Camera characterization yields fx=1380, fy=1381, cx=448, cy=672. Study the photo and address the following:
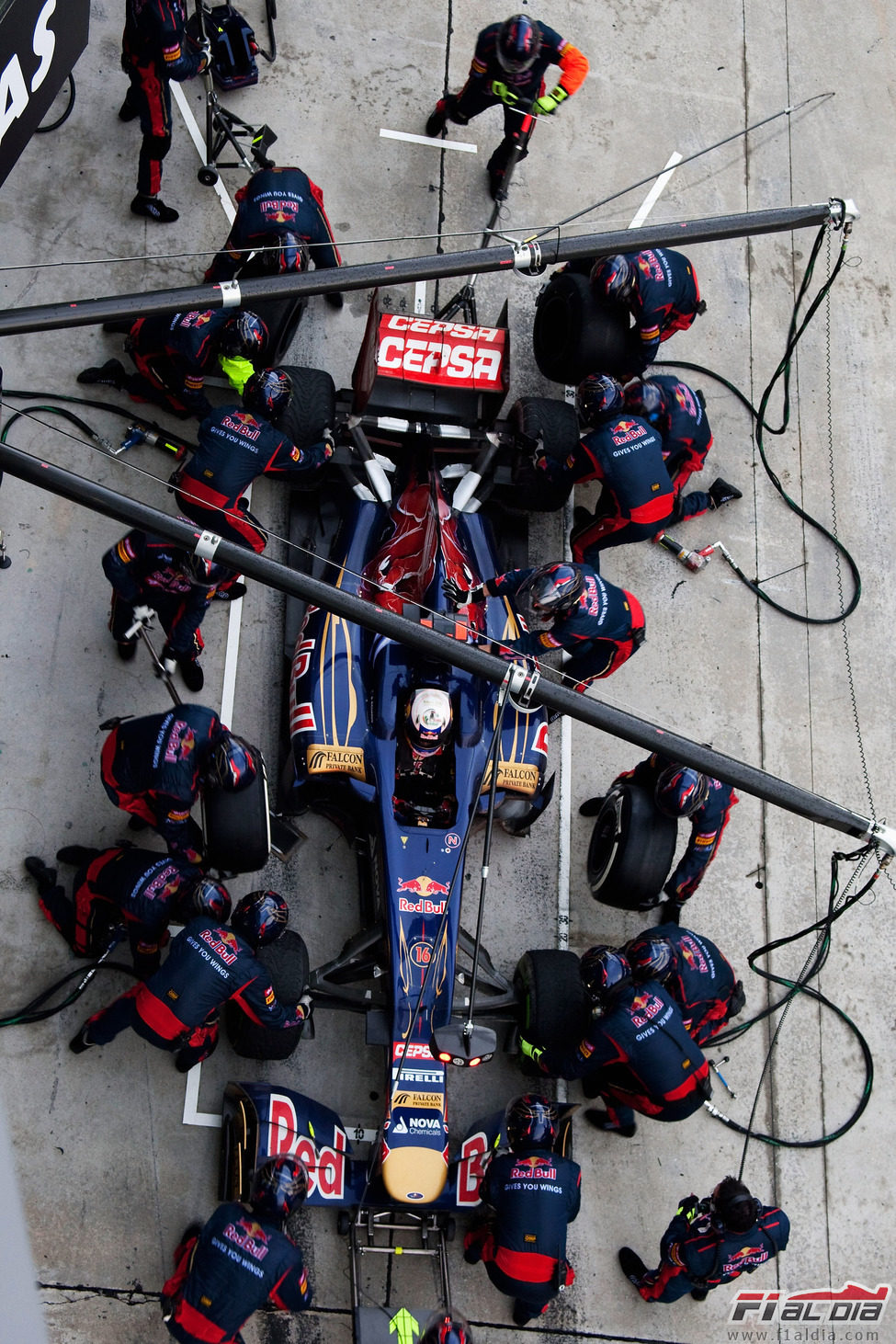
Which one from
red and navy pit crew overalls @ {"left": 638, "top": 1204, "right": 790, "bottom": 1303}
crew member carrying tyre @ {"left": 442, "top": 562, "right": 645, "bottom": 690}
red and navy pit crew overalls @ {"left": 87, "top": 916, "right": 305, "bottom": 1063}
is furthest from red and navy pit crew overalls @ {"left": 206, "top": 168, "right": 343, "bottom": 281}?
red and navy pit crew overalls @ {"left": 638, "top": 1204, "right": 790, "bottom": 1303}

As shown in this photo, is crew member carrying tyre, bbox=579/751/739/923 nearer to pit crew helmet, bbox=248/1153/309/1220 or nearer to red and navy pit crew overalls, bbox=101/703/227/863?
red and navy pit crew overalls, bbox=101/703/227/863

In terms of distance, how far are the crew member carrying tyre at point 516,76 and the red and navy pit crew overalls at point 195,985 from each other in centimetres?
557

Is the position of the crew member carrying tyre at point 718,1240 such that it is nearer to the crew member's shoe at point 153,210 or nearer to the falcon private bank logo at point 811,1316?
the falcon private bank logo at point 811,1316

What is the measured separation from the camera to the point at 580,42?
34.4ft

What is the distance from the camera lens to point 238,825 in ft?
23.3

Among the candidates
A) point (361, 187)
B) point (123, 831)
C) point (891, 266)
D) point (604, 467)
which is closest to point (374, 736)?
point (123, 831)

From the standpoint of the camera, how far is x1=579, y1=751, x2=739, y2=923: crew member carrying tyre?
24.6ft

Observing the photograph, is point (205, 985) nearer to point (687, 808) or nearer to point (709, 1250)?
point (687, 808)

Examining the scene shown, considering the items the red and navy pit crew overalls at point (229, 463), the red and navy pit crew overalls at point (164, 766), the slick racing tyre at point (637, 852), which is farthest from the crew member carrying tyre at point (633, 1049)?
the red and navy pit crew overalls at point (229, 463)

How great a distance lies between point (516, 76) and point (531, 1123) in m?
6.31

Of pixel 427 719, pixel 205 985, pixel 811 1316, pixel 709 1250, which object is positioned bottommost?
pixel 811 1316

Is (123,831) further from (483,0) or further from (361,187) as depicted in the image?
(483,0)

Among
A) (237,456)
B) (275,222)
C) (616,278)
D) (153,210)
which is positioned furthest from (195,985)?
(153,210)

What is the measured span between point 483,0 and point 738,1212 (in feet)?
27.9
